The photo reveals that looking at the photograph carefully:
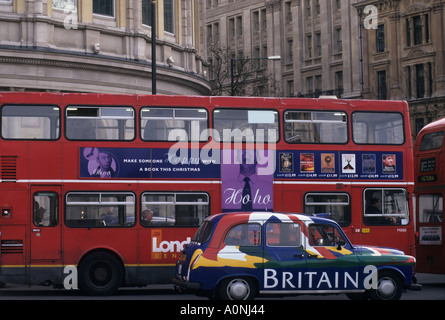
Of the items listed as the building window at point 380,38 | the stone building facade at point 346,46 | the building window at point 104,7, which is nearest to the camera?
the building window at point 104,7

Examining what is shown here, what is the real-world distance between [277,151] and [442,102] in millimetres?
48898

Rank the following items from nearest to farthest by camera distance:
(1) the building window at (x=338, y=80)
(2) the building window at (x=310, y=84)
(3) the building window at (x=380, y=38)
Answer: (3) the building window at (x=380, y=38)
(1) the building window at (x=338, y=80)
(2) the building window at (x=310, y=84)

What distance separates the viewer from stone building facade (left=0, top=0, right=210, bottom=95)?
28766 mm

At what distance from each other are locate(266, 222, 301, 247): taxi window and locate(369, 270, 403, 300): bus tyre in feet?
5.56

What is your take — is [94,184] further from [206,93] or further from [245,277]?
[206,93]

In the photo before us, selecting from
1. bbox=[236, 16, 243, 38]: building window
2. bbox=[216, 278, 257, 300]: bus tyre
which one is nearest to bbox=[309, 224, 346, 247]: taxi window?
bbox=[216, 278, 257, 300]: bus tyre

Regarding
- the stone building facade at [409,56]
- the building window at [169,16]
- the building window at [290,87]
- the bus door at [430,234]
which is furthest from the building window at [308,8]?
the bus door at [430,234]

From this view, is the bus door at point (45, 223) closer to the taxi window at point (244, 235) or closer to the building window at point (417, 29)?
the taxi window at point (244, 235)

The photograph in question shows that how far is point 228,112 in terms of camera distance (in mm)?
18625

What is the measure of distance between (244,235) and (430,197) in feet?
26.3

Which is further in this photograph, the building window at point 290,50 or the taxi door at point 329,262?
the building window at point 290,50

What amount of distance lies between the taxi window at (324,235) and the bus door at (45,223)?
218 inches

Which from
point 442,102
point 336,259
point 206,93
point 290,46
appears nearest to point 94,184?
point 336,259

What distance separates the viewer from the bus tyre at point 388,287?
612 inches
